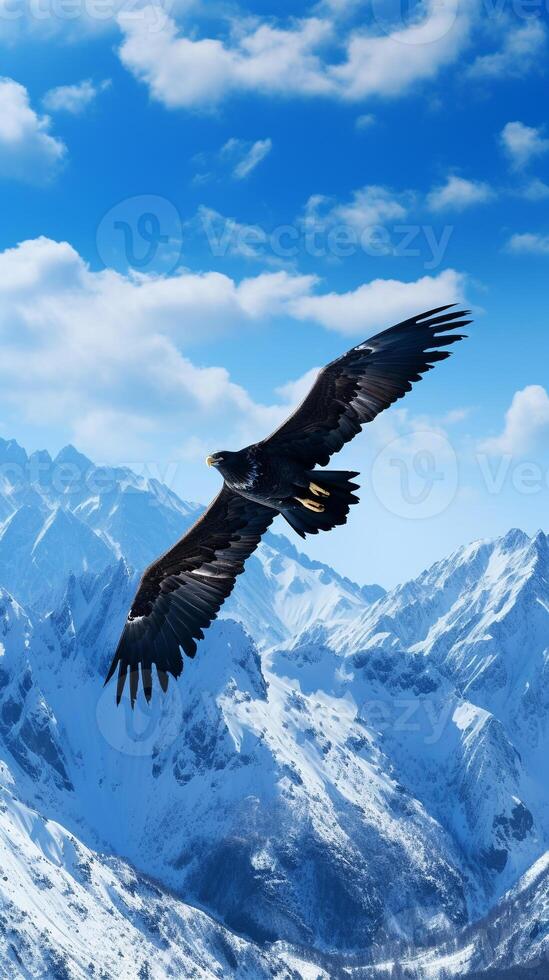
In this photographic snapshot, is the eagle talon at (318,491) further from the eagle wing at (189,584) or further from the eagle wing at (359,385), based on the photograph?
the eagle wing at (189,584)

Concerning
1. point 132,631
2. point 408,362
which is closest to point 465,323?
point 408,362

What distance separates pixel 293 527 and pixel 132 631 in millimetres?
5082

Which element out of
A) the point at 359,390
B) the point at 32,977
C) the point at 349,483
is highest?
the point at 359,390

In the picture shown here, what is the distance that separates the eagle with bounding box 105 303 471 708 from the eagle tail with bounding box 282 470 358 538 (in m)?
0.02

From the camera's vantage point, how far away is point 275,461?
18.1m

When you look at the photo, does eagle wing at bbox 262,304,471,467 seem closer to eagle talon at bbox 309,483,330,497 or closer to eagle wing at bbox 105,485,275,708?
eagle talon at bbox 309,483,330,497

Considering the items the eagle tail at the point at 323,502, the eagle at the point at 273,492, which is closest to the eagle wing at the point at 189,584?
the eagle at the point at 273,492

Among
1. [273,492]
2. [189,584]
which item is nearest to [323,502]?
[273,492]

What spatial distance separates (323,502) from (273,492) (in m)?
1.20

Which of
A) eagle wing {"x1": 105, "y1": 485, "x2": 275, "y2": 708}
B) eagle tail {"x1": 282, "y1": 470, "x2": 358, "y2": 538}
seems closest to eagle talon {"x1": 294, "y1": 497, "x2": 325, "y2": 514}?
eagle tail {"x1": 282, "y1": 470, "x2": 358, "y2": 538}

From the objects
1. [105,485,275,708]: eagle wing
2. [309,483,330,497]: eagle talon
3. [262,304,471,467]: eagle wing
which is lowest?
[105,485,275,708]: eagle wing

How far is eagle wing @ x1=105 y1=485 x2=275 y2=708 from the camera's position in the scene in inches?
790

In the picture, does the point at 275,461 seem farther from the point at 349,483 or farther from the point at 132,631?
the point at 132,631

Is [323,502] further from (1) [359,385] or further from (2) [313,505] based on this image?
(1) [359,385]
